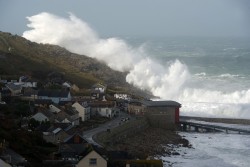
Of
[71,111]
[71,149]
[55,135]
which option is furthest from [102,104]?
[71,149]

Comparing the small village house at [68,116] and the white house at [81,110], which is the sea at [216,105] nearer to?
the small village house at [68,116]

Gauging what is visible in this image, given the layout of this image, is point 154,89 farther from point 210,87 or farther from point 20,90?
point 20,90

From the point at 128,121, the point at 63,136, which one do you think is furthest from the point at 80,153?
the point at 128,121

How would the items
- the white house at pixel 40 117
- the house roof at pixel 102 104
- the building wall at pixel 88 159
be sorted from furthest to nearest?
the house roof at pixel 102 104, the white house at pixel 40 117, the building wall at pixel 88 159

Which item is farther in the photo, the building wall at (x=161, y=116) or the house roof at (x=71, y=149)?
the building wall at (x=161, y=116)

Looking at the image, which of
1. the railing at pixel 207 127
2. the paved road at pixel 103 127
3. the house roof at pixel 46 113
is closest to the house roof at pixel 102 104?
the paved road at pixel 103 127

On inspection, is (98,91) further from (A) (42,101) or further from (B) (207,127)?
(B) (207,127)
